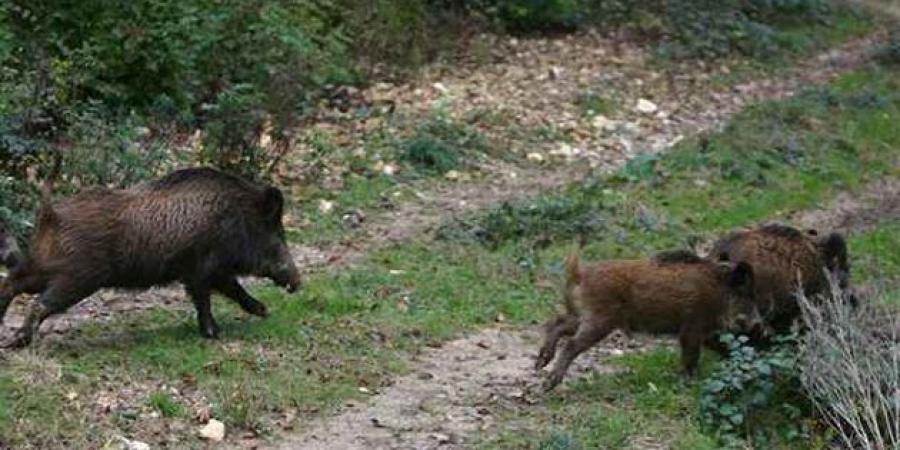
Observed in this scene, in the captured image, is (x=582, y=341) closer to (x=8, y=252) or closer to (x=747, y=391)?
(x=747, y=391)

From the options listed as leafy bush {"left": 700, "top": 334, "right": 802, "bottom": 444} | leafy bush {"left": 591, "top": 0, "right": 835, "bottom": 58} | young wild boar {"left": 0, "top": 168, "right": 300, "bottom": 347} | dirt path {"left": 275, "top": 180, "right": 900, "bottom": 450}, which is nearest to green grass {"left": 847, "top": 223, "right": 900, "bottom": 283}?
dirt path {"left": 275, "top": 180, "right": 900, "bottom": 450}

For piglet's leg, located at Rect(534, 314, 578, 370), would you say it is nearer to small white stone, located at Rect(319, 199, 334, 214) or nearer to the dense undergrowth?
the dense undergrowth

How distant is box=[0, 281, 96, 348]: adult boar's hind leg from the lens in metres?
9.47

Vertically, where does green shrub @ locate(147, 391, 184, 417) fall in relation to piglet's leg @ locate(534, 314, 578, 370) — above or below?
above

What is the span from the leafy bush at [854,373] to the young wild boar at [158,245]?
3540 millimetres

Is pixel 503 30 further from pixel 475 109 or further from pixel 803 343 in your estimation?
pixel 803 343

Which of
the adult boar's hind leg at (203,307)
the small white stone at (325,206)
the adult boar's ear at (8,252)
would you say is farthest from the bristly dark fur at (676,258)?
the small white stone at (325,206)

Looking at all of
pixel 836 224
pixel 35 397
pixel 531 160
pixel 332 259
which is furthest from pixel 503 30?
pixel 35 397

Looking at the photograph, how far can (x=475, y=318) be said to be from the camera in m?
11.4

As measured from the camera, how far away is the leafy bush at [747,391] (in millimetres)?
9117

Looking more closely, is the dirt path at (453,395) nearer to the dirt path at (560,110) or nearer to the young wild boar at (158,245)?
the young wild boar at (158,245)

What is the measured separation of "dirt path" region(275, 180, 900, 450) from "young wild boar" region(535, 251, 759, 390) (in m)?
0.34

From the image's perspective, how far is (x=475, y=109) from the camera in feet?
58.3

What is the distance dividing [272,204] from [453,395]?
1.84 meters
